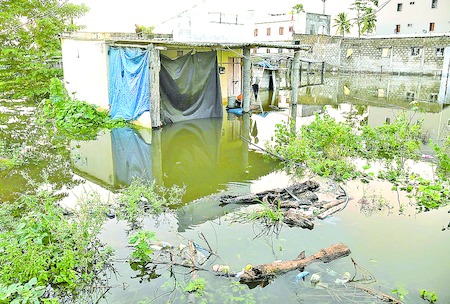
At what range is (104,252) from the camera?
198 inches

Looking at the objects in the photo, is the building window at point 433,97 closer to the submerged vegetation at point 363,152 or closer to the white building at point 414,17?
the submerged vegetation at point 363,152

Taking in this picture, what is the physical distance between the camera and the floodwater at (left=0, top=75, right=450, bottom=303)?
447cm

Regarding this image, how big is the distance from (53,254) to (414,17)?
42.5 m

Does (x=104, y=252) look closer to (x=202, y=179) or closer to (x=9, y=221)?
(x=9, y=221)

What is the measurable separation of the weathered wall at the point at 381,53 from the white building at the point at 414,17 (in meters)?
5.76

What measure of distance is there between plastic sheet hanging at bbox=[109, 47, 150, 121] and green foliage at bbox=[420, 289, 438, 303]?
32.1 feet

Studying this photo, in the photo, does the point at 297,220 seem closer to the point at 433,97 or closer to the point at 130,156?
the point at 130,156

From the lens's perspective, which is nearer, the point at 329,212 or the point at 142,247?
the point at 142,247

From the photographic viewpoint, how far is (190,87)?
13805mm

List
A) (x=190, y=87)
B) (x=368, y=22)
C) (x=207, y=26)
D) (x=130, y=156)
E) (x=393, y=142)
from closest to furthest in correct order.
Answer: (x=393, y=142), (x=130, y=156), (x=190, y=87), (x=207, y=26), (x=368, y=22)

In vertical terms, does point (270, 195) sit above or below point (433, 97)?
below

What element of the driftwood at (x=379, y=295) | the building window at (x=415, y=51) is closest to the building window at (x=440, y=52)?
the building window at (x=415, y=51)

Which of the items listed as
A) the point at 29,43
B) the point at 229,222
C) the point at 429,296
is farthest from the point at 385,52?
the point at 429,296

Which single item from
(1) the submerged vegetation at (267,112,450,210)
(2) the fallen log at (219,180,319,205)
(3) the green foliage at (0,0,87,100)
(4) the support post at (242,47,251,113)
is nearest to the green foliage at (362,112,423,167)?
(1) the submerged vegetation at (267,112,450,210)
